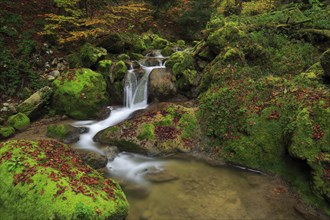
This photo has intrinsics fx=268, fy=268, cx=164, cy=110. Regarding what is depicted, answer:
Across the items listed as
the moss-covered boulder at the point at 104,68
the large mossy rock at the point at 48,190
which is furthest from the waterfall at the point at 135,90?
the large mossy rock at the point at 48,190

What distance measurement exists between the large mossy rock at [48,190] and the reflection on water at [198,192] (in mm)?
1061

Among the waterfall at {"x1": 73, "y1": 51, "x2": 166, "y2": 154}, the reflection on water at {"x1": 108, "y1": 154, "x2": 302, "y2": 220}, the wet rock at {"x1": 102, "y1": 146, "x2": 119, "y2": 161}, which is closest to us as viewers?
the reflection on water at {"x1": 108, "y1": 154, "x2": 302, "y2": 220}

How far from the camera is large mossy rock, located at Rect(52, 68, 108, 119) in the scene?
11500mm

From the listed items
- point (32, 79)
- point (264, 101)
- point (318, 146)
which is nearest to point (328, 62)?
point (264, 101)

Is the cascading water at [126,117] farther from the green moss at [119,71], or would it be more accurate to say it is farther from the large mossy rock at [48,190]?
the large mossy rock at [48,190]

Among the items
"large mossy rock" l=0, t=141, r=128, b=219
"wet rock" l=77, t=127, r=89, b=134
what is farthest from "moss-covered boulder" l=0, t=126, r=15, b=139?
"large mossy rock" l=0, t=141, r=128, b=219

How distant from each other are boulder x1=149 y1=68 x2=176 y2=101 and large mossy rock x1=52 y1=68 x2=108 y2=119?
2.23m

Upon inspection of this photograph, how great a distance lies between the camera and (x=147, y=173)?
787 centimetres

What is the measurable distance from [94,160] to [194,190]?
10.2 feet

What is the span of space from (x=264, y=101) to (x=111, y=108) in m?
6.86

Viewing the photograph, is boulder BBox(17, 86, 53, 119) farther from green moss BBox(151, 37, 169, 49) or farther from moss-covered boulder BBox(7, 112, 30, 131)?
green moss BBox(151, 37, 169, 49)

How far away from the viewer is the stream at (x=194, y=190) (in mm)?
6029

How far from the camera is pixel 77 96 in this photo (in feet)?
37.7

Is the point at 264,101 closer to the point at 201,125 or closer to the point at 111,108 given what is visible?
the point at 201,125
